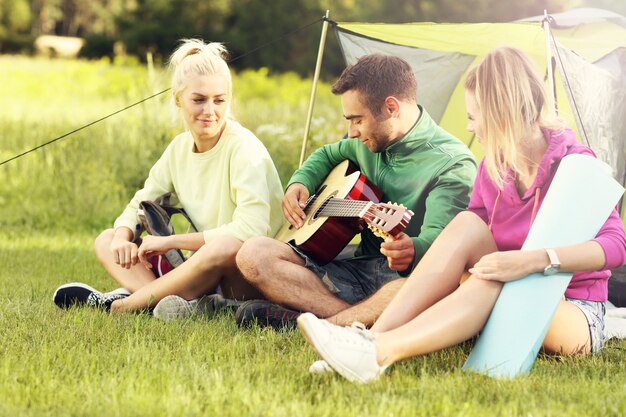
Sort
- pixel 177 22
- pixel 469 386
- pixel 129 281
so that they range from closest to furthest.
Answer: pixel 469 386, pixel 129 281, pixel 177 22

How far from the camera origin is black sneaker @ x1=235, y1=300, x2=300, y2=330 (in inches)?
125

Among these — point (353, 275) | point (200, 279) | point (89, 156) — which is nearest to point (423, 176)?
point (353, 275)

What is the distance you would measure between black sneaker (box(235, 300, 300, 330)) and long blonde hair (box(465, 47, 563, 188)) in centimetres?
90

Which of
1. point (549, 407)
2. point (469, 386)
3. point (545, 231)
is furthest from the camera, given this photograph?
point (545, 231)

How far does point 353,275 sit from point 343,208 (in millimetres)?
373

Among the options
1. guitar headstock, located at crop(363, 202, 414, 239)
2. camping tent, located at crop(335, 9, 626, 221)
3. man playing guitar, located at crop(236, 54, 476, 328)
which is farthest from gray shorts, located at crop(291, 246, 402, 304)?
camping tent, located at crop(335, 9, 626, 221)

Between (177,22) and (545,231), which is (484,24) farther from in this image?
(177,22)

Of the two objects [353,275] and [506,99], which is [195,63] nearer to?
[353,275]

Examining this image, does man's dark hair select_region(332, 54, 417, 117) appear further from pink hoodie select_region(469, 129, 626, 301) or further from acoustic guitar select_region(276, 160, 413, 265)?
pink hoodie select_region(469, 129, 626, 301)

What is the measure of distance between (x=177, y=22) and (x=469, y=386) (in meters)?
21.8

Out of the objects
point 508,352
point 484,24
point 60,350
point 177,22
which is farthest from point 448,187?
point 177,22

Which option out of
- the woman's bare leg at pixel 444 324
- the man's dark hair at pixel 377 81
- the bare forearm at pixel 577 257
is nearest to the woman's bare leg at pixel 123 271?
the man's dark hair at pixel 377 81

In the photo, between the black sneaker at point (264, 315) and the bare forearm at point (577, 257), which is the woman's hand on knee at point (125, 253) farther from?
the bare forearm at point (577, 257)

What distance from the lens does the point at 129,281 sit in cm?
373
